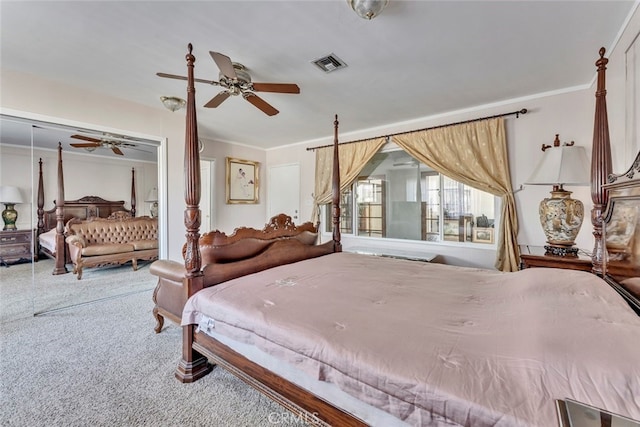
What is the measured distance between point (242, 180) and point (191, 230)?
3.92 metres

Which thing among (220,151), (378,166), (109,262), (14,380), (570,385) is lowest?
(14,380)

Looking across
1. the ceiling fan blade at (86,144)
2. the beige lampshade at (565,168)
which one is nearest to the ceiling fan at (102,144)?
the ceiling fan blade at (86,144)

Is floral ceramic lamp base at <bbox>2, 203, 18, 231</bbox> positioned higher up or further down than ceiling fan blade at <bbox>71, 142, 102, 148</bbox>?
further down

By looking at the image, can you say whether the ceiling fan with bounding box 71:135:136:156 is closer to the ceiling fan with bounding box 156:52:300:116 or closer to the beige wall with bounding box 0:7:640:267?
the beige wall with bounding box 0:7:640:267

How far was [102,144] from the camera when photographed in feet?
10.8

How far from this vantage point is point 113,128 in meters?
3.29

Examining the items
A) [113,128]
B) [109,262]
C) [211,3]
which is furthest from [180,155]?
[211,3]

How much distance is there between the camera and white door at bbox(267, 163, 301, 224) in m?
5.55

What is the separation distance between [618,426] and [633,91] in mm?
2252

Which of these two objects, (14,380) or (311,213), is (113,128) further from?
(311,213)

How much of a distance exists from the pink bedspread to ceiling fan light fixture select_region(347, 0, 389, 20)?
1.68 m

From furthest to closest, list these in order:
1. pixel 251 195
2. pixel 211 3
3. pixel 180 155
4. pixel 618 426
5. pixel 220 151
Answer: pixel 251 195
pixel 220 151
pixel 180 155
pixel 211 3
pixel 618 426

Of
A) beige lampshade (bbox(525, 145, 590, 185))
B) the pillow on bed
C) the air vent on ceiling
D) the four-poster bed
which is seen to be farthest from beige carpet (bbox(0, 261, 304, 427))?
beige lampshade (bbox(525, 145, 590, 185))

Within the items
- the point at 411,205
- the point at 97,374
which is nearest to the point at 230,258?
the point at 97,374
